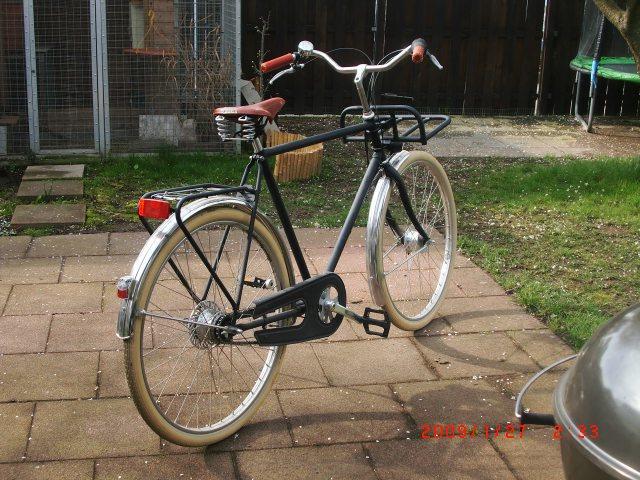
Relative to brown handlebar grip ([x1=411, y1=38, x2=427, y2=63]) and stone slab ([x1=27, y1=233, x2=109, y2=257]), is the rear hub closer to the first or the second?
brown handlebar grip ([x1=411, y1=38, x2=427, y2=63])

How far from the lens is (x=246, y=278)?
330cm

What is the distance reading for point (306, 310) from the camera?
339 centimetres

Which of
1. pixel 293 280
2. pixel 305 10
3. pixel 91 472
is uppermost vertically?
→ pixel 305 10

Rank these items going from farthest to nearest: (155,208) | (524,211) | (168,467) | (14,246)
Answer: (524,211) → (14,246) → (168,467) → (155,208)

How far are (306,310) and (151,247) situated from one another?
0.75m

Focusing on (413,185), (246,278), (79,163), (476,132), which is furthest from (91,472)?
(476,132)

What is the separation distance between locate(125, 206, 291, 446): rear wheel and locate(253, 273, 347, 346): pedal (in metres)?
0.10

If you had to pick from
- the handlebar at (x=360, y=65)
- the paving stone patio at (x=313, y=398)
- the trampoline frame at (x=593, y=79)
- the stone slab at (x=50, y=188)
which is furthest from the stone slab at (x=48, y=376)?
the trampoline frame at (x=593, y=79)

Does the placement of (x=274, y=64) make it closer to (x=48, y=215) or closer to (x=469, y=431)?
(x=469, y=431)

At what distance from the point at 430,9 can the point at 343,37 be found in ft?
4.06

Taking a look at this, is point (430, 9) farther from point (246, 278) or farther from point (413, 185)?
point (246, 278)

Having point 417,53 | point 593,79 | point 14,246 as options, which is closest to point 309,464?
point 417,53

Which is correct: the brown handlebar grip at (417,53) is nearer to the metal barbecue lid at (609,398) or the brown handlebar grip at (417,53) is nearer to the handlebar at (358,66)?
the handlebar at (358,66)

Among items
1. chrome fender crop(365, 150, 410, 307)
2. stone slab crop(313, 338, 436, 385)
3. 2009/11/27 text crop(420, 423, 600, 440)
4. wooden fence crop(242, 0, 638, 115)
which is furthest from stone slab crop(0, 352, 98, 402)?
wooden fence crop(242, 0, 638, 115)
